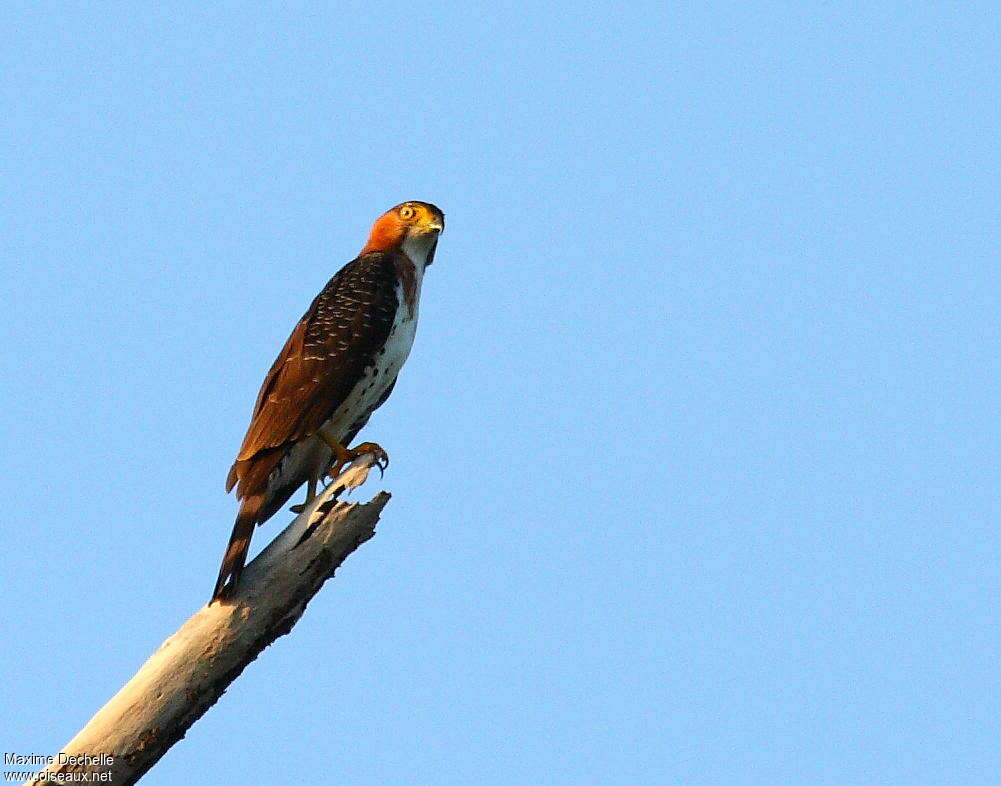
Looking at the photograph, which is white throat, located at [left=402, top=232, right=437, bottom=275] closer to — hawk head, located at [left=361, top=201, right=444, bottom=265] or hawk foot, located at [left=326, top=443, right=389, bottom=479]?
hawk head, located at [left=361, top=201, right=444, bottom=265]

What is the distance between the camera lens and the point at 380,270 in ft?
31.5

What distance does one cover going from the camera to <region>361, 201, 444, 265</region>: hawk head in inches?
406

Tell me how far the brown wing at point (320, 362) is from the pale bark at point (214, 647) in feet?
2.89

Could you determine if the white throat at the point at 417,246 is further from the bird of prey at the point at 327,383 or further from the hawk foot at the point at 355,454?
the hawk foot at the point at 355,454

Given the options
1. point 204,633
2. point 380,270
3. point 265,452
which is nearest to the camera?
point 204,633

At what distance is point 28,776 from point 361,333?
3629 mm

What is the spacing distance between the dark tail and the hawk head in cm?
301

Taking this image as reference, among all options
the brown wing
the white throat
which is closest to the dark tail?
the brown wing

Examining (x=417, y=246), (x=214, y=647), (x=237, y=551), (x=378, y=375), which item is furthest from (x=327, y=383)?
(x=214, y=647)

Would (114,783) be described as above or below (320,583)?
below

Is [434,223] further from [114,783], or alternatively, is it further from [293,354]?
[114,783]

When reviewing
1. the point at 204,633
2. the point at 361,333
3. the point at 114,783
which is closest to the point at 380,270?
the point at 361,333

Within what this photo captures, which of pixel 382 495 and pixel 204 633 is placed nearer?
pixel 204 633

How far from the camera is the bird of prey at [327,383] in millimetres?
8375
